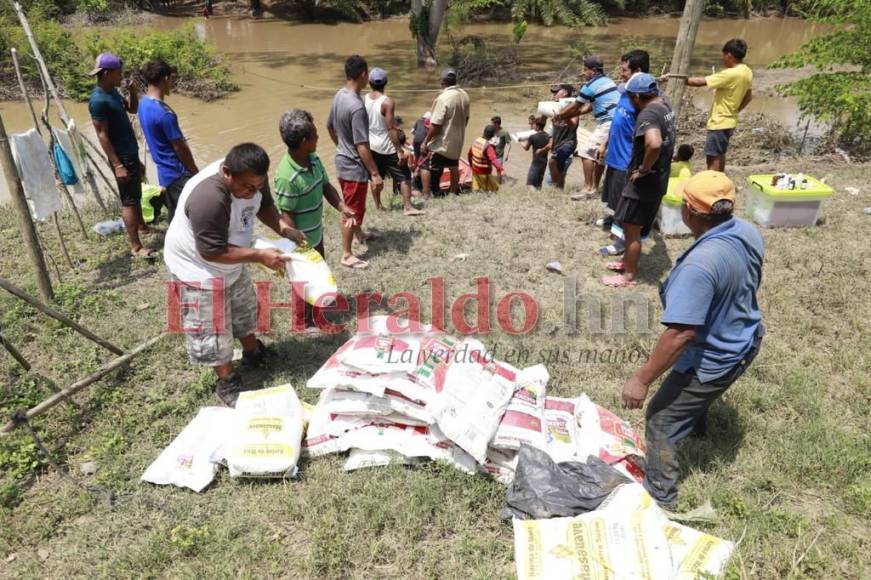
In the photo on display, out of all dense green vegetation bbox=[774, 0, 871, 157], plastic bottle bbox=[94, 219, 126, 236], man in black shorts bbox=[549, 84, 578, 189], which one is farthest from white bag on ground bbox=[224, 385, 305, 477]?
dense green vegetation bbox=[774, 0, 871, 157]

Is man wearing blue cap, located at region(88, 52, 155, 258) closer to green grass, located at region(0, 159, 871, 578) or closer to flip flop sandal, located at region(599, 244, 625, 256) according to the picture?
green grass, located at region(0, 159, 871, 578)

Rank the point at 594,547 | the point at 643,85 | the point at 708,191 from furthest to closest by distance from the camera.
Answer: the point at 643,85, the point at 708,191, the point at 594,547

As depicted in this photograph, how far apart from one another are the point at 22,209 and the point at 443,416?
11.4 feet

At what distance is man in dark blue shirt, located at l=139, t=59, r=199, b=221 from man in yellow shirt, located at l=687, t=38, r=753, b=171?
193 inches

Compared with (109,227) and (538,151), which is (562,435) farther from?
(109,227)

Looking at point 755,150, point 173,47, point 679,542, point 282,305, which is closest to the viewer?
point 679,542

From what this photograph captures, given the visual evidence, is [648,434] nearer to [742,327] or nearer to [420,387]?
[742,327]

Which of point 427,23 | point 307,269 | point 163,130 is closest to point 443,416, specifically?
point 307,269

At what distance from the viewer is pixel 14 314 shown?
4234mm

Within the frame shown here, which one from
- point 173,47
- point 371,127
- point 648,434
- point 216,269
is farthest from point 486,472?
point 173,47

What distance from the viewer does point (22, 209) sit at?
13.4 ft

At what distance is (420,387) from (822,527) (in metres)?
1.94

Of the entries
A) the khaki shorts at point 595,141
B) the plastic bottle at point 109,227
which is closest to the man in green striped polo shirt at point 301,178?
the plastic bottle at point 109,227

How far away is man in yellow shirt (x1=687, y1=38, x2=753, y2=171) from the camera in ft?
19.1
